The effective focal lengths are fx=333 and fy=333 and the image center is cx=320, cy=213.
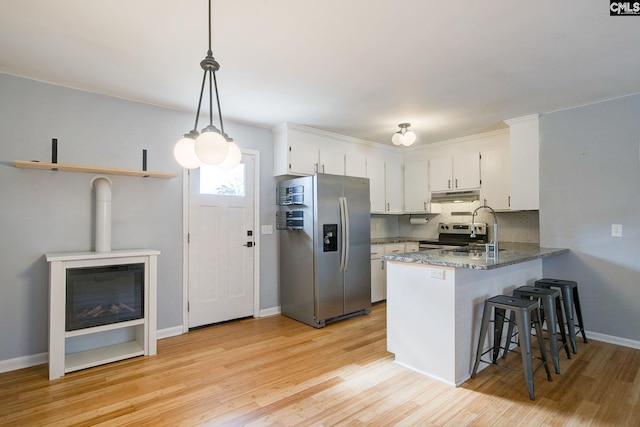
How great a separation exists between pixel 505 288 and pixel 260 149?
3139 mm

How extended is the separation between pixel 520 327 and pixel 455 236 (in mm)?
2844

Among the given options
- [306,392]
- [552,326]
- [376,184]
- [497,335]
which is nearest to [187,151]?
[306,392]

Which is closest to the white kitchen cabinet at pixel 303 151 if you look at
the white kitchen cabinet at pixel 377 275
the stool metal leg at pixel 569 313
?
the white kitchen cabinet at pixel 377 275

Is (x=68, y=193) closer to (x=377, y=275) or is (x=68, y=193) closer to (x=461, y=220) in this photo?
(x=377, y=275)

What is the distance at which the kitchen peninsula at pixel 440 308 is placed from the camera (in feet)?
8.17

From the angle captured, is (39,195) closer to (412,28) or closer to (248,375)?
(248,375)

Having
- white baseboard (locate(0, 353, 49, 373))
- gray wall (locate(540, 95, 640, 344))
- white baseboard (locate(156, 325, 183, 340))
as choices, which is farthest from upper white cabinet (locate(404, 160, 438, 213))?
white baseboard (locate(0, 353, 49, 373))

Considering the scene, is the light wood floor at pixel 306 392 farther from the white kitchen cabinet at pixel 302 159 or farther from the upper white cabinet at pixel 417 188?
the upper white cabinet at pixel 417 188

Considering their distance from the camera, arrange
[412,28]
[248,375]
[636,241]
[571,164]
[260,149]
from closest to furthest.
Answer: [412,28], [248,375], [636,241], [571,164], [260,149]

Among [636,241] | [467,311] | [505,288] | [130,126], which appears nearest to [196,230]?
[130,126]

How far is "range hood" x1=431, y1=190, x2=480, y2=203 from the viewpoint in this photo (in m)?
4.66

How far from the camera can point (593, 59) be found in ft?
8.22

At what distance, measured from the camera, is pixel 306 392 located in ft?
7.90

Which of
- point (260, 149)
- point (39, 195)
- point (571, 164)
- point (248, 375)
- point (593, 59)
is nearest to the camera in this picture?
point (593, 59)
